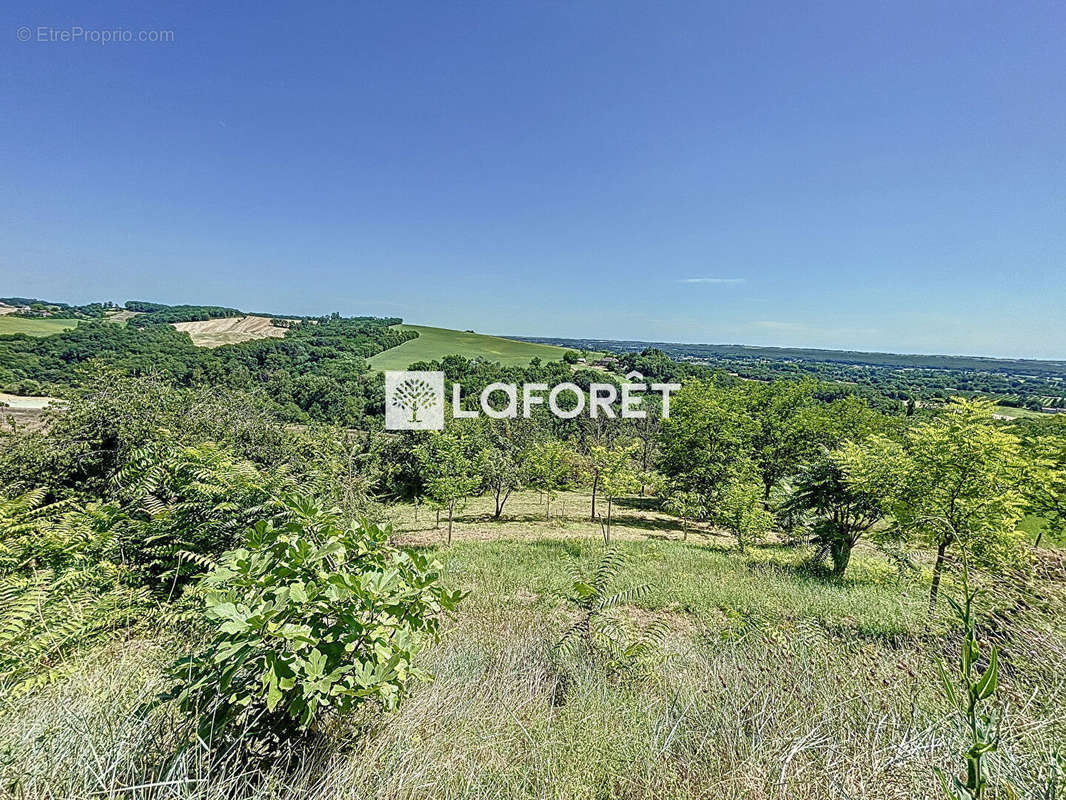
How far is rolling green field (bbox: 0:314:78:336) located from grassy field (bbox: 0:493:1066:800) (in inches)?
2747

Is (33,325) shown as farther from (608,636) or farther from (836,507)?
(836,507)

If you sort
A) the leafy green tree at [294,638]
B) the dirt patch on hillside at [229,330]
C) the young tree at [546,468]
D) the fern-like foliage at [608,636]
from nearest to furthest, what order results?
1. the leafy green tree at [294,638]
2. the fern-like foliage at [608,636]
3. the young tree at [546,468]
4. the dirt patch on hillside at [229,330]

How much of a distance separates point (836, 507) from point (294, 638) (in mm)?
15111

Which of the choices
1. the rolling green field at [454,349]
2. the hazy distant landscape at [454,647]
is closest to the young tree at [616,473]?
the hazy distant landscape at [454,647]

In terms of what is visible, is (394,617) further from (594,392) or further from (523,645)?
(594,392)

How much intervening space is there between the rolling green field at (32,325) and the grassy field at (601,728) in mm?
69768

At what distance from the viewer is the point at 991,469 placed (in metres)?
7.66

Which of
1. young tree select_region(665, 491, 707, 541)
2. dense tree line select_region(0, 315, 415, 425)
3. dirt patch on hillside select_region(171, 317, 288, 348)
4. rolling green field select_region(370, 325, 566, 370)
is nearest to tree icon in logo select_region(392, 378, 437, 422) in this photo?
dense tree line select_region(0, 315, 415, 425)

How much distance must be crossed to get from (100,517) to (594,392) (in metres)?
Result: 51.3

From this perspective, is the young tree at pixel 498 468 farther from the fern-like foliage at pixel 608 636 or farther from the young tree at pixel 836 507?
the fern-like foliage at pixel 608 636

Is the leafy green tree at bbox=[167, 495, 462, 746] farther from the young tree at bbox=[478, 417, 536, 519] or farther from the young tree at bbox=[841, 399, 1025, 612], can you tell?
the young tree at bbox=[478, 417, 536, 519]

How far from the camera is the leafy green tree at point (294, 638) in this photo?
64.7 inches

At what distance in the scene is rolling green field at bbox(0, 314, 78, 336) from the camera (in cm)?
4719

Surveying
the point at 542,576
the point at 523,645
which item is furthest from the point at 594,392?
the point at 523,645
